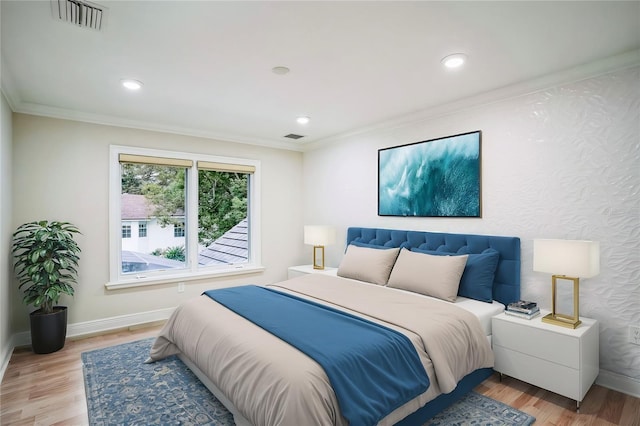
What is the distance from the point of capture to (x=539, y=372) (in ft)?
7.99

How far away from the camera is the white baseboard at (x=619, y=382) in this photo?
2447mm

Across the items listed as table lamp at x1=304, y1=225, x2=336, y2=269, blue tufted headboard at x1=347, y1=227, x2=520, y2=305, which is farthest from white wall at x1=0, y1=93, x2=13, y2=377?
blue tufted headboard at x1=347, y1=227, x2=520, y2=305

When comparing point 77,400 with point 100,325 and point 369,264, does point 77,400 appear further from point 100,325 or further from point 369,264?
point 369,264

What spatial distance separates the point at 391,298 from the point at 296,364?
1360 mm

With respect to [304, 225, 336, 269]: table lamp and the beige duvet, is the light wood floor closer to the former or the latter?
the beige duvet

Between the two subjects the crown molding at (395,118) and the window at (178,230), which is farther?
the window at (178,230)

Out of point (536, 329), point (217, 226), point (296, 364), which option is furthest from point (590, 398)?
point (217, 226)

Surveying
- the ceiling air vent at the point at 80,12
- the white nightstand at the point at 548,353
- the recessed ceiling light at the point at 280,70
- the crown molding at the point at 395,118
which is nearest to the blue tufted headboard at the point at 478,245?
the white nightstand at the point at 548,353

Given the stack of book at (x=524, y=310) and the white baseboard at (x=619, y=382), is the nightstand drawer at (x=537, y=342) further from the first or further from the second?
the white baseboard at (x=619, y=382)

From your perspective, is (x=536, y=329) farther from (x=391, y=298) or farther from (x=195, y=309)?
(x=195, y=309)

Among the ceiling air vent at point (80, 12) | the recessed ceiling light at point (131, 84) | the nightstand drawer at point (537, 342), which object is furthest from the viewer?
the recessed ceiling light at point (131, 84)

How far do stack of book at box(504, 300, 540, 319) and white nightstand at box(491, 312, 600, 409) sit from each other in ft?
0.12

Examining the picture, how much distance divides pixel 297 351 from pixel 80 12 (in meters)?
2.25

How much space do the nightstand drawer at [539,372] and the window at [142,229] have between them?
157 inches
